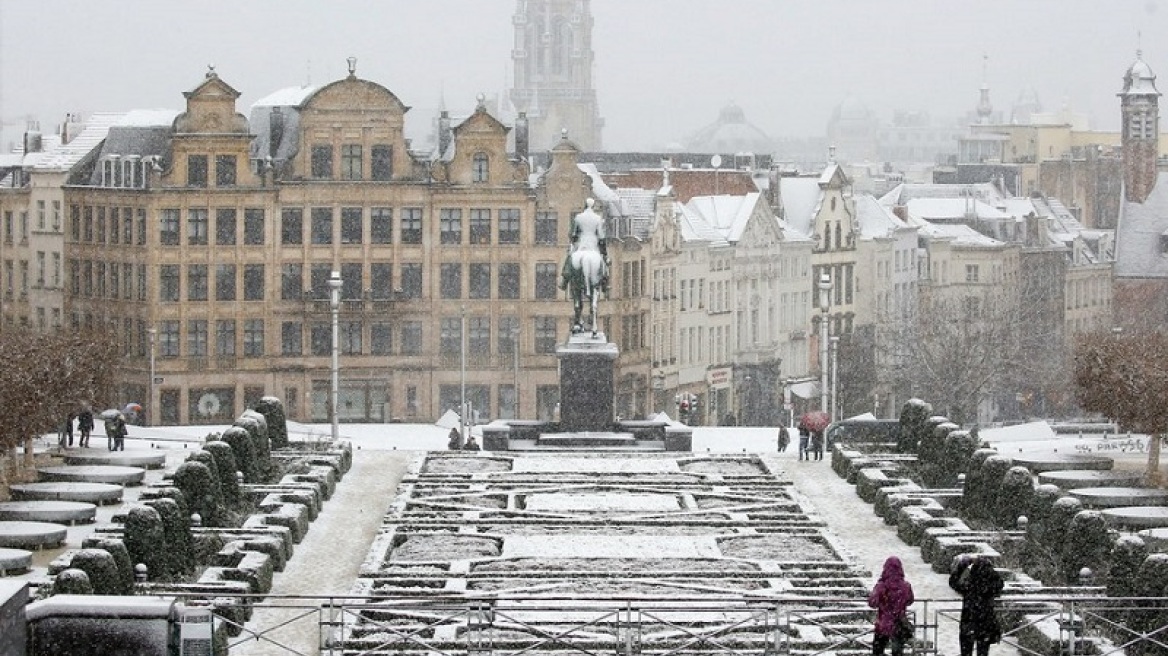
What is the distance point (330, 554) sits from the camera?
61562mm

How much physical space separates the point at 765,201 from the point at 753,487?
65.7 metres

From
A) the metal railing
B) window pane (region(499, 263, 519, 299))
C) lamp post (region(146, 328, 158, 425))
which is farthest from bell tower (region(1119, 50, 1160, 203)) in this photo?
the metal railing

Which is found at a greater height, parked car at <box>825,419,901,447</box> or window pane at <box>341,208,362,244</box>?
window pane at <box>341,208,362,244</box>

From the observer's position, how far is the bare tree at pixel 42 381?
252ft

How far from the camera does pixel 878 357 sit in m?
139

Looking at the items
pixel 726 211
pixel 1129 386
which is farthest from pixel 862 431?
pixel 726 211

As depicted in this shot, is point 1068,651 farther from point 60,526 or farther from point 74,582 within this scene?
point 60,526

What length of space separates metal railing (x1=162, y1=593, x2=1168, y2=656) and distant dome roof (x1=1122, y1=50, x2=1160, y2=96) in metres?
118

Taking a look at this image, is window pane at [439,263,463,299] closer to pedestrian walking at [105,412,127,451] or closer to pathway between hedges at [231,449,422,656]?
pedestrian walking at [105,412,127,451]

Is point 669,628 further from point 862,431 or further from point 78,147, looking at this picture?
point 78,147

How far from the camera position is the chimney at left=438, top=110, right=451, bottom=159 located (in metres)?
124

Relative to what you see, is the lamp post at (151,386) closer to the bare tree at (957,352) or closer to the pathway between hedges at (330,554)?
the bare tree at (957,352)

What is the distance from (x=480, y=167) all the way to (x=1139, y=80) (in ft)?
195

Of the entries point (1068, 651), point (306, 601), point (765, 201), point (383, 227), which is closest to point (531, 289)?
point (383, 227)
